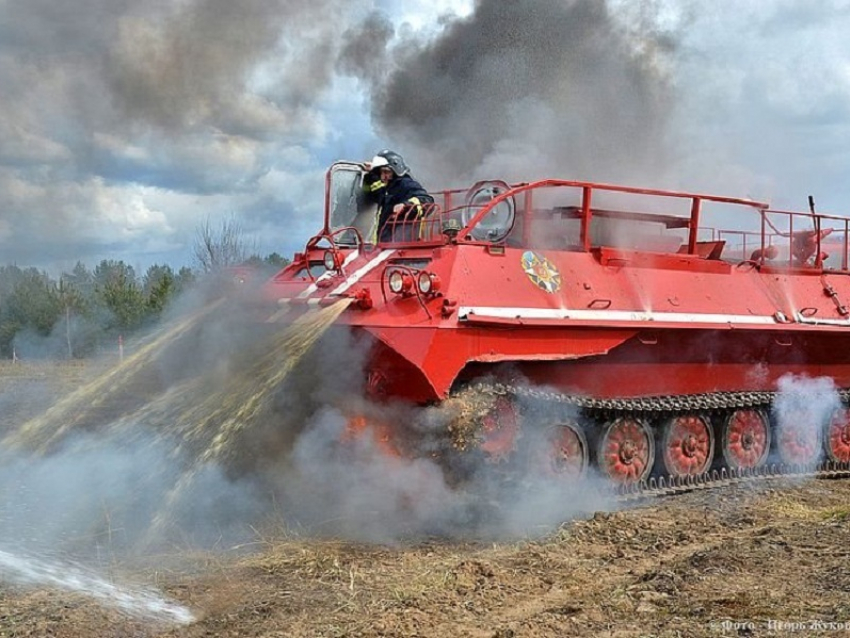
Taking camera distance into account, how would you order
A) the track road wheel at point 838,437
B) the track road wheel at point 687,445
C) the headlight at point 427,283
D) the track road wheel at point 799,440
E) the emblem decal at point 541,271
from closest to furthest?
the headlight at point 427,283, the emblem decal at point 541,271, the track road wheel at point 687,445, the track road wheel at point 799,440, the track road wheel at point 838,437

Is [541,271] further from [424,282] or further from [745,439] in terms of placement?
[745,439]

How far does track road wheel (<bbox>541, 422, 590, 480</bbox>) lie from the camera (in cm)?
920

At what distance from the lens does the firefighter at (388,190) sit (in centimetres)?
1049

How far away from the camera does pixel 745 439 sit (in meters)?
11.2

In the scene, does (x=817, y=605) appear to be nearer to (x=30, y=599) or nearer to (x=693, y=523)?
(x=693, y=523)

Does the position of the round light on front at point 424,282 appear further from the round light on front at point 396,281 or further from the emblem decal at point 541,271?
the emblem decal at point 541,271

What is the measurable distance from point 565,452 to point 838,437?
4.85 meters

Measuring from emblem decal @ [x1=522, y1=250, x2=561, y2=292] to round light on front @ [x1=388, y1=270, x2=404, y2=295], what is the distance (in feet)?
3.94

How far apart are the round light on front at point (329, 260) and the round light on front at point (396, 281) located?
3.91 feet

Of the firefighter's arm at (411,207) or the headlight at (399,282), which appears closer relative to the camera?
the headlight at (399,282)

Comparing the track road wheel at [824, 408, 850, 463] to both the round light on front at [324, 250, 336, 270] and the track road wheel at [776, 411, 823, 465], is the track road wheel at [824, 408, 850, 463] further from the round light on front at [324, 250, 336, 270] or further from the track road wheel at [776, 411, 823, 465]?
the round light on front at [324, 250, 336, 270]

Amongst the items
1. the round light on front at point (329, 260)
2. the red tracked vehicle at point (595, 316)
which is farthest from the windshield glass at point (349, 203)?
the round light on front at point (329, 260)

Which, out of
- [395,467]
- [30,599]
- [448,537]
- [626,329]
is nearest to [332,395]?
[395,467]

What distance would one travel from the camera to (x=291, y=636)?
18.0 feet
